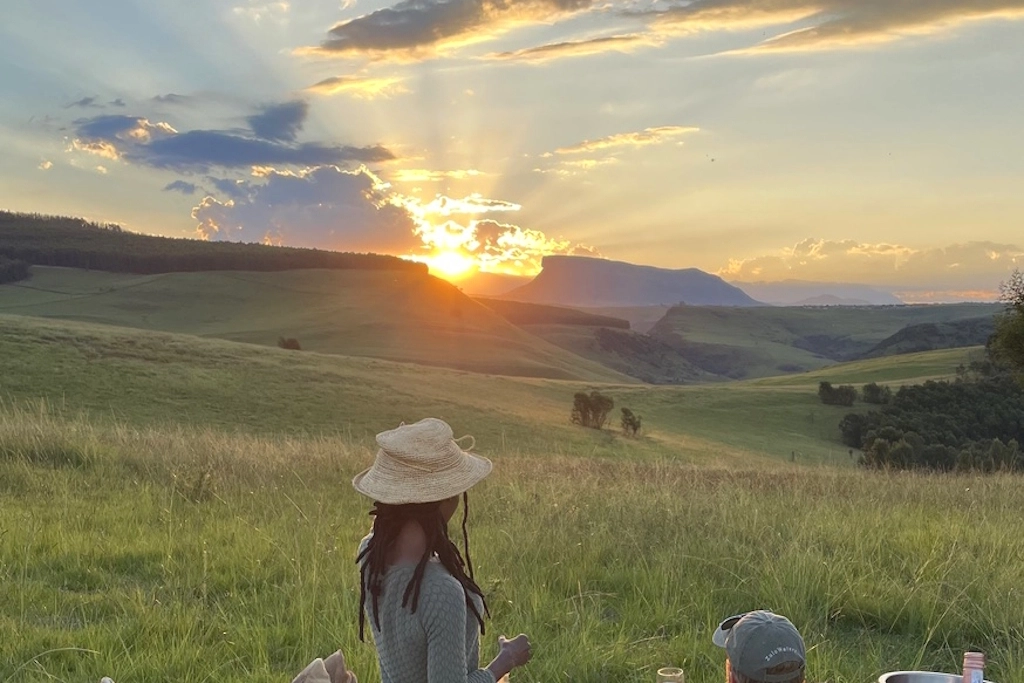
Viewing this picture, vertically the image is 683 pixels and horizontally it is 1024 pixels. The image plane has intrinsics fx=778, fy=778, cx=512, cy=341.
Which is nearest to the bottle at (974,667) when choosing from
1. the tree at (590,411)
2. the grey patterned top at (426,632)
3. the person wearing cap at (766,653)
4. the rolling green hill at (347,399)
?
the person wearing cap at (766,653)

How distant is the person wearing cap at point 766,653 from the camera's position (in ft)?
7.54

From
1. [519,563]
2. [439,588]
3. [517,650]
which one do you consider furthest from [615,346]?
[439,588]

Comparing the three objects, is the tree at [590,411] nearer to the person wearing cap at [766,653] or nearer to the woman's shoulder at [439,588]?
the woman's shoulder at [439,588]

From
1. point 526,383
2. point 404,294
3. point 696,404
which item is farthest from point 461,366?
point 404,294

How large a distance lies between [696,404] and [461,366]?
3335cm

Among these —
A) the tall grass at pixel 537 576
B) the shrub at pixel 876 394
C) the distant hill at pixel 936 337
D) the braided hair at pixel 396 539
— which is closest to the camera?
the braided hair at pixel 396 539

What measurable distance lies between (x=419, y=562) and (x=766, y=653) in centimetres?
126

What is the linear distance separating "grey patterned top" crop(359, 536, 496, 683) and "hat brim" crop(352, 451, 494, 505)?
0.27 metres

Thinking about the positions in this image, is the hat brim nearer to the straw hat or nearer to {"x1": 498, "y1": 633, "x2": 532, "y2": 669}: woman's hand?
the straw hat

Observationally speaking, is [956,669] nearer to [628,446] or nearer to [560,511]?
[560,511]

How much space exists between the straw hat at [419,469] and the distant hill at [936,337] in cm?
16104

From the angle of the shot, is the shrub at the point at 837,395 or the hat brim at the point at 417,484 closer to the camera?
the hat brim at the point at 417,484

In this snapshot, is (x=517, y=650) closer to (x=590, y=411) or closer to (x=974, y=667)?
(x=974, y=667)

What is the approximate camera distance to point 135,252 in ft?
456
